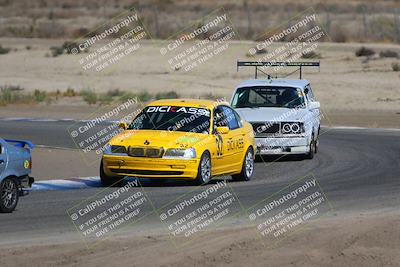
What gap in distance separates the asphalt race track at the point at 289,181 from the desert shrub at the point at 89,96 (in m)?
9.71

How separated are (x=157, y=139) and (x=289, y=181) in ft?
8.89

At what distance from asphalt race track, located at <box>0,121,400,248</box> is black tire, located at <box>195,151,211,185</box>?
0.28 m

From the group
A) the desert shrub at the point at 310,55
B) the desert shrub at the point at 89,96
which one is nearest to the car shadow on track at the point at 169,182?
the desert shrub at the point at 89,96

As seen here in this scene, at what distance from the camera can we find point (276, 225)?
15.0 m

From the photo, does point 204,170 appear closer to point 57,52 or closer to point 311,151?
point 311,151

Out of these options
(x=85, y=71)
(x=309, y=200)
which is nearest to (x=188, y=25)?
(x=85, y=71)

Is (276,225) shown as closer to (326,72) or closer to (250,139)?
(250,139)

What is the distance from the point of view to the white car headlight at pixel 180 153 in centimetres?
1897

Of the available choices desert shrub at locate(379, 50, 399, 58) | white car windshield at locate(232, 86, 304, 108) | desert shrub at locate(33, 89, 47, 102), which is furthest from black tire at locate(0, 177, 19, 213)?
desert shrub at locate(379, 50, 399, 58)

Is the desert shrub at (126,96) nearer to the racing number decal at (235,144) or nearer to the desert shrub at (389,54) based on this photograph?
the desert shrub at (389,54)

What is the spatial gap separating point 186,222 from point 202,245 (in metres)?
1.78

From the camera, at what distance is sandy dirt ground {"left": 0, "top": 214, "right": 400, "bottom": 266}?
41.3ft

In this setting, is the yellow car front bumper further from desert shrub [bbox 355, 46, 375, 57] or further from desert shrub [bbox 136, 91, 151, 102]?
desert shrub [bbox 355, 46, 375, 57]

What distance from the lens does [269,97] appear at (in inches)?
982
